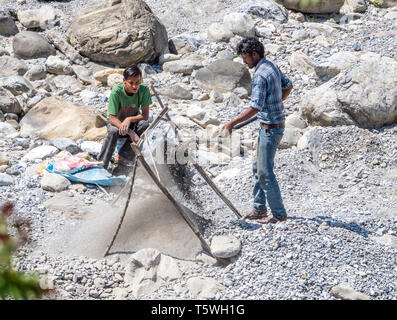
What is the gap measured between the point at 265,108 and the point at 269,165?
18.4 inches

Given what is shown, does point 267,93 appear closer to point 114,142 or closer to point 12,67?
point 114,142

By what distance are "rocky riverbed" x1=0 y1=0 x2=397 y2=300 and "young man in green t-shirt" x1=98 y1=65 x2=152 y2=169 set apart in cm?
49

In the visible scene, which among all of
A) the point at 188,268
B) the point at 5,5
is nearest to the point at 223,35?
the point at 5,5

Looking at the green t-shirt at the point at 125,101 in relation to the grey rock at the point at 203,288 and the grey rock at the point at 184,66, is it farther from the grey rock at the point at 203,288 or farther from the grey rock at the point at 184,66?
the grey rock at the point at 184,66

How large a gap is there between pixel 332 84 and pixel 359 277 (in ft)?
12.2

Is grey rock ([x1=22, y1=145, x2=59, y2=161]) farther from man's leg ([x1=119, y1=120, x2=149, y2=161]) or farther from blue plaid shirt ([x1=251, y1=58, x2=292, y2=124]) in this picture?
blue plaid shirt ([x1=251, y1=58, x2=292, y2=124])

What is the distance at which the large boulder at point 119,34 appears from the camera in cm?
916

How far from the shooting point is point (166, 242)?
15.2 ft

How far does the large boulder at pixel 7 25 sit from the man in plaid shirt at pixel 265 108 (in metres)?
7.12

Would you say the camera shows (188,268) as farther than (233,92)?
No

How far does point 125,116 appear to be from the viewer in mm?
5652

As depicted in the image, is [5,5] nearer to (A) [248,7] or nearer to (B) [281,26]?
(A) [248,7]

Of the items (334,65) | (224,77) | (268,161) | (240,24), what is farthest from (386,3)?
(268,161)

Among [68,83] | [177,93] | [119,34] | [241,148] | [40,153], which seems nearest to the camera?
[40,153]
